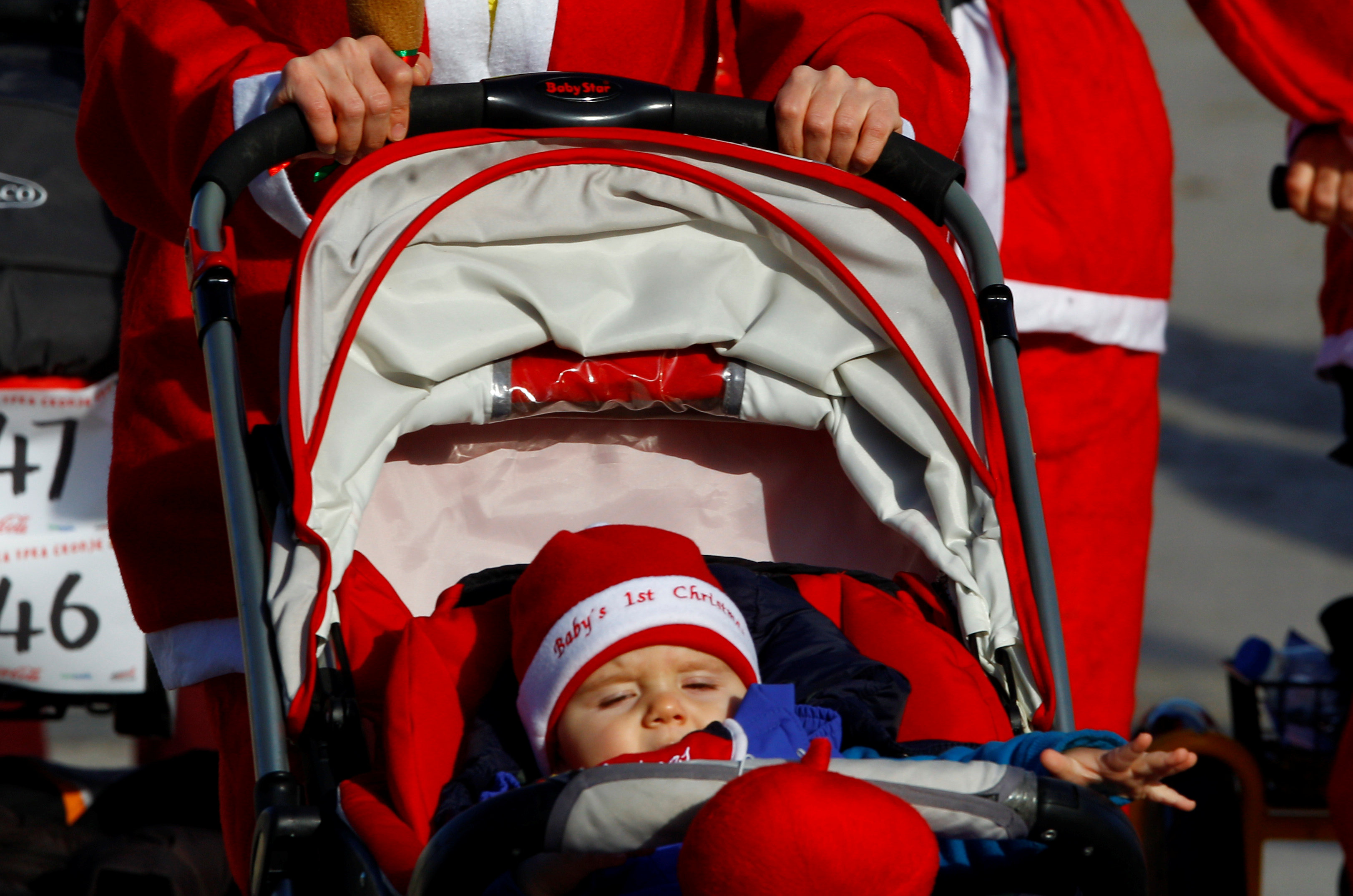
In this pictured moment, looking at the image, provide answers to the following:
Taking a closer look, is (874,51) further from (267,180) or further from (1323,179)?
(1323,179)

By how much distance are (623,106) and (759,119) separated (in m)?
0.18

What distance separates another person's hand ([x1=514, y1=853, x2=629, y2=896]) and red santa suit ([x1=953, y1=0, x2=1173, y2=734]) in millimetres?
1559

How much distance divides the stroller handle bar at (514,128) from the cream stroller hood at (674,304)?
31mm

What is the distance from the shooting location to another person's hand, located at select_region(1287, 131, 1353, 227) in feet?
8.87

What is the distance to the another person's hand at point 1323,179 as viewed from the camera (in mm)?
2705

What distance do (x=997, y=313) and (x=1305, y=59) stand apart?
1.17m

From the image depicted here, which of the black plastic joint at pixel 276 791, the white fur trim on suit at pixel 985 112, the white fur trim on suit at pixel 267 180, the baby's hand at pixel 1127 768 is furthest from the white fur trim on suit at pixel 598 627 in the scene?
the white fur trim on suit at pixel 985 112

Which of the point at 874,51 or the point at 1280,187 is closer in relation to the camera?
the point at 874,51

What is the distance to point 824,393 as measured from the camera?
2105 mm

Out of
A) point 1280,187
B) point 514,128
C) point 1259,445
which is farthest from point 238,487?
point 1259,445

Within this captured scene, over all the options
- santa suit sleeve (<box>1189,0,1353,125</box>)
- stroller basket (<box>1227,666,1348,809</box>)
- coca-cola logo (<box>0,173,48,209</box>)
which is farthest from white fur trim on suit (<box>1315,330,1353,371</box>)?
coca-cola logo (<box>0,173,48,209</box>)

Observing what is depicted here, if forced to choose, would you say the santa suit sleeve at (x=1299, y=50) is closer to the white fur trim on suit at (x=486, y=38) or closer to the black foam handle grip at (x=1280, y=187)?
the black foam handle grip at (x=1280, y=187)

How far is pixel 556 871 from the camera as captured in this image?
147 centimetres

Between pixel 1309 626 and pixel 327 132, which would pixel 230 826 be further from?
pixel 1309 626
